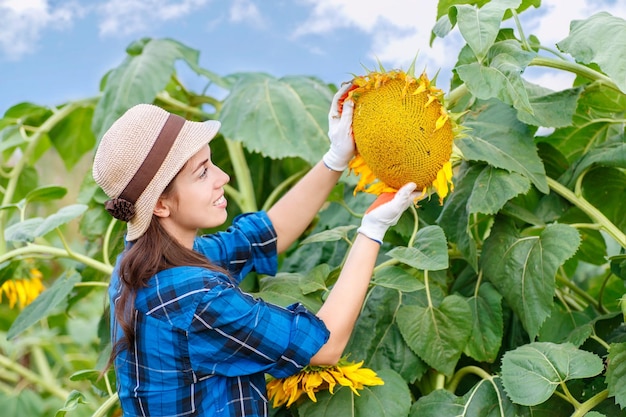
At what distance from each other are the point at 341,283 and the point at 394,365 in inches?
9.3

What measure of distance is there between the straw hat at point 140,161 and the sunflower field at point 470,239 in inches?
10.0

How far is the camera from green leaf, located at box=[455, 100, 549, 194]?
1271 mm

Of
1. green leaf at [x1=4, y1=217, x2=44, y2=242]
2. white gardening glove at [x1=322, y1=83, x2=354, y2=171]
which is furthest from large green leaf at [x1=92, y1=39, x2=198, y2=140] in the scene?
white gardening glove at [x1=322, y1=83, x2=354, y2=171]

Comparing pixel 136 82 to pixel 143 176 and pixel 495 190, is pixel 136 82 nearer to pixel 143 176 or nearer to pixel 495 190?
pixel 143 176

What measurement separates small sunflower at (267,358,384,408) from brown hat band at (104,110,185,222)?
0.32 metres

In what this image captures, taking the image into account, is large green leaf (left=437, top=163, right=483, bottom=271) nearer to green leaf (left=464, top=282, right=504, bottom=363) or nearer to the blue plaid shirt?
green leaf (left=464, top=282, right=504, bottom=363)

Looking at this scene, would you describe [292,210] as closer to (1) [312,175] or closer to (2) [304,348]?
(1) [312,175]

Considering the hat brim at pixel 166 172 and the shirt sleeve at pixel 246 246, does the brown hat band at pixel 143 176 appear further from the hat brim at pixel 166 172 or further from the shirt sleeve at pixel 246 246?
the shirt sleeve at pixel 246 246

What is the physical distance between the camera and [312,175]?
54.0 inches

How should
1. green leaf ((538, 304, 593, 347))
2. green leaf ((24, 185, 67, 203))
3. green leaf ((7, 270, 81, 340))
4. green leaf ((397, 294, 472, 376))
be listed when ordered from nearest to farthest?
green leaf ((397, 294, 472, 376)) → green leaf ((538, 304, 593, 347)) → green leaf ((7, 270, 81, 340)) → green leaf ((24, 185, 67, 203))

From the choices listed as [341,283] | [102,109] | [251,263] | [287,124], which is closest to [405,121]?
[341,283]

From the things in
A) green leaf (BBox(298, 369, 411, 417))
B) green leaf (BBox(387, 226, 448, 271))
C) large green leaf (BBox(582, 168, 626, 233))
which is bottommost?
green leaf (BBox(298, 369, 411, 417))

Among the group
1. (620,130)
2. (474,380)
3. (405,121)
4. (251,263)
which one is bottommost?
(474,380)

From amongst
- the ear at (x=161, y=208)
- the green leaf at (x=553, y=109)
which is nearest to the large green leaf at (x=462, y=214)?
the green leaf at (x=553, y=109)
